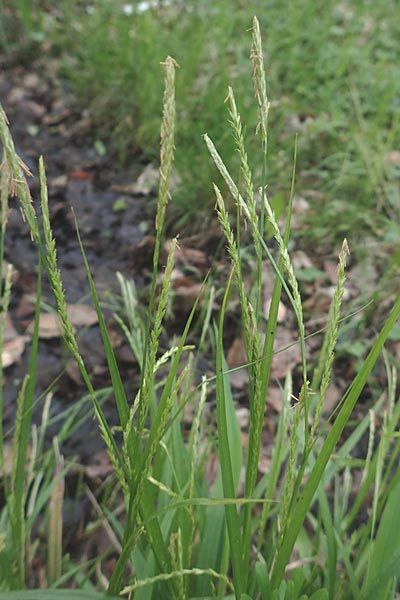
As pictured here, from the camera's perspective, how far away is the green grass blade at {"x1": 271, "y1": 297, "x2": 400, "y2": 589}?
79 cm

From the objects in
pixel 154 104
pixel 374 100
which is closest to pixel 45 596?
pixel 154 104

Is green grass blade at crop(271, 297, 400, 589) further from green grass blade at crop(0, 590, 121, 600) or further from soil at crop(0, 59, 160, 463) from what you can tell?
soil at crop(0, 59, 160, 463)

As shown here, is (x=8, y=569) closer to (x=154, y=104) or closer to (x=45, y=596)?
(x=45, y=596)

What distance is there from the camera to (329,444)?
2.64ft

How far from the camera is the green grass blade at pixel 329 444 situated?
0.79 metres

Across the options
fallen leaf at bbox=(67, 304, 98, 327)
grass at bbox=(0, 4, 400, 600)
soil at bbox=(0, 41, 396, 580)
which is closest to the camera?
grass at bbox=(0, 4, 400, 600)

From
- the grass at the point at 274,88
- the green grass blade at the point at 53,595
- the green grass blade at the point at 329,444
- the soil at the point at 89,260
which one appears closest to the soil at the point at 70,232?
the soil at the point at 89,260

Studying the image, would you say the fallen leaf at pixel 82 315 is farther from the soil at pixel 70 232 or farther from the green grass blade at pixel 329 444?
the green grass blade at pixel 329 444

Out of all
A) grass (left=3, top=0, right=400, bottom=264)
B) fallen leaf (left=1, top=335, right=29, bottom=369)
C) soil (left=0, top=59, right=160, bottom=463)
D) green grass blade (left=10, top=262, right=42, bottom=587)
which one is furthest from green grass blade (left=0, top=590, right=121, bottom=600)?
grass (left=3, top=0, right=400, bottom=264)

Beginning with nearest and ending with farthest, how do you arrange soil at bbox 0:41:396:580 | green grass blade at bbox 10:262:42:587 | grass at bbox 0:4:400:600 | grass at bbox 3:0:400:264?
grass at bbox 0:4:400:600 → green grass blade at bbox 10:262:42:587 → soil at bbox 0:41:396:580 → grass at bbox 3:0:400:264

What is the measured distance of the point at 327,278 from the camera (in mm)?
2473

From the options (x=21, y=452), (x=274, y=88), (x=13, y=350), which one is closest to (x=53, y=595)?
(x=21, y=452)

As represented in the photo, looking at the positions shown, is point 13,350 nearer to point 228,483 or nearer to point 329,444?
point 228,483

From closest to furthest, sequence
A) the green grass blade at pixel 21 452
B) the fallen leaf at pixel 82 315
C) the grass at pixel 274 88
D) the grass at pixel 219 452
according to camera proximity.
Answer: the grass at pixel 219 452 < the green grass blade at pixel 21 452 < the fallen leaf at pixel 82 315 < the grass at pixel 274 88
